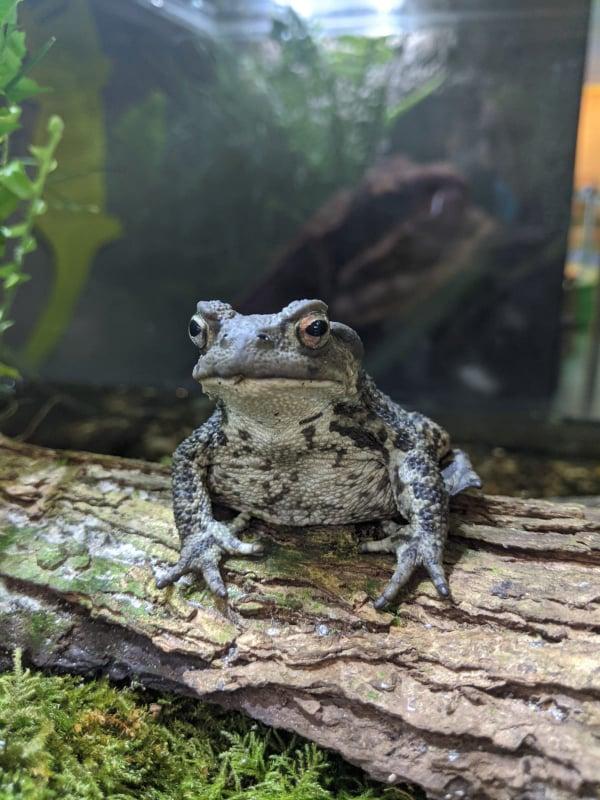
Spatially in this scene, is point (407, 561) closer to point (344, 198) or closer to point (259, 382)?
point (259, 382)

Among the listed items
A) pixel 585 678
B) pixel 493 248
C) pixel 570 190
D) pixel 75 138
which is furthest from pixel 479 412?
pixel 75 138

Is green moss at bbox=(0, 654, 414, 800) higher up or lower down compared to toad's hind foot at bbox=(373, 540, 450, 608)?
lower down

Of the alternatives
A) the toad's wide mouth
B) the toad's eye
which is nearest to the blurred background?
the toad's eye

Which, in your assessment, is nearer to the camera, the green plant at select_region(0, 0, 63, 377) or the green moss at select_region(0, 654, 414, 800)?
the green moss at select_region(0, 654, 414, 800)

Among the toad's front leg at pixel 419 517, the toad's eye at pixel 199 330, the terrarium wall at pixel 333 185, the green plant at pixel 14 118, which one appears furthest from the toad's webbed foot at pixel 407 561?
the terrarium wall at pixel 333 185

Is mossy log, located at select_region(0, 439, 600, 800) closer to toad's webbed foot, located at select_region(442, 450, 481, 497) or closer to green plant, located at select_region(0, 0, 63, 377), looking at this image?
toad's webbed foot, located at select_region(442, 450, 481, 497)

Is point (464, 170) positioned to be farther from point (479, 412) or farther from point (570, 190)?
point (479, 412)
